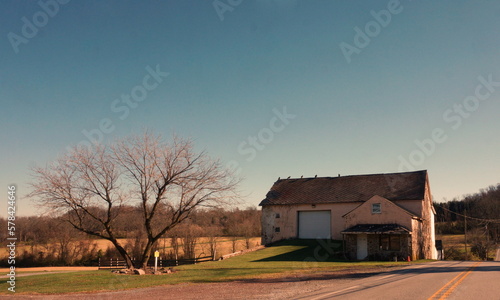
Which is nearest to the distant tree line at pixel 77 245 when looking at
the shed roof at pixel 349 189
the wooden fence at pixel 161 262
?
the wooden fence at pixel 161 262

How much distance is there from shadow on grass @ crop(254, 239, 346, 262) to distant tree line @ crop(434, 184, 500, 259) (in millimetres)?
26363

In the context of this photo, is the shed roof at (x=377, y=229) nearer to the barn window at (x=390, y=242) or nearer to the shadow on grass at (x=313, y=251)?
the barn window at (x=390, y=242)

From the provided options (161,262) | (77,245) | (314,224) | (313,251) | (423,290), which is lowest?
(161,262)

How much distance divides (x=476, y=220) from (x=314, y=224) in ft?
183

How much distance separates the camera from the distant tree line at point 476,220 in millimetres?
68731

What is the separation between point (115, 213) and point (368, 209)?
21.6m

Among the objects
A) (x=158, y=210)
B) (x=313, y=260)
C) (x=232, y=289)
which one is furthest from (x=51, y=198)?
(x=313, y=260)

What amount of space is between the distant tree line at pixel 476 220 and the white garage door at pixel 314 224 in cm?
2487

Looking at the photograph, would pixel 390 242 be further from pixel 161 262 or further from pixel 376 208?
pixel 161 262

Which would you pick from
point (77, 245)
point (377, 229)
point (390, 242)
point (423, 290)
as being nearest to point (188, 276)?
point (423, 290)

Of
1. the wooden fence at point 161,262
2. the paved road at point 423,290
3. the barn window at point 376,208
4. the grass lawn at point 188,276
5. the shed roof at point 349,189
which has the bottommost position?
the wooden fence at point 161,262

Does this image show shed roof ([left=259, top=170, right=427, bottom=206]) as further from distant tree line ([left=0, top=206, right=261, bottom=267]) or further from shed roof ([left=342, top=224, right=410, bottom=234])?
distant tree line ([left=0, top=206, right=261, bottom=267])

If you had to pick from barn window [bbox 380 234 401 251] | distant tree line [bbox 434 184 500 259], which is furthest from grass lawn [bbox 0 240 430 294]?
distant tree line [bbox 434 184 500 259]

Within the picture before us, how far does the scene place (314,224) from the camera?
145 feet
